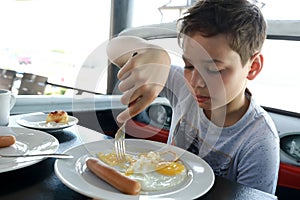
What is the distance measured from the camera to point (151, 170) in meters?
0.59

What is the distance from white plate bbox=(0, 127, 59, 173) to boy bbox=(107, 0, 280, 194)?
0.64ft

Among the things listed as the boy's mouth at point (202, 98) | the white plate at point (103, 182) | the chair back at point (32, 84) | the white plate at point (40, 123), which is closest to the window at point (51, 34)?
the chair back at point (32, 84)

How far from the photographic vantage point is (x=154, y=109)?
1.48m

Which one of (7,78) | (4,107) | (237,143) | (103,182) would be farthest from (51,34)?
(103,182)

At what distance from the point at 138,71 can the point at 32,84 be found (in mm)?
1667

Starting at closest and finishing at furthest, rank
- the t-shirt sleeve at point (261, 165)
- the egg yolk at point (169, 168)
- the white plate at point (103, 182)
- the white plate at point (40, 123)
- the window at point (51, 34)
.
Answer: the white plate at point (103, 182) → the egg yolk at point (169, 168) → the t-shirt sleeve at point (261, 165) → the white plate at point (40, 123) → the window at point (51, 34)

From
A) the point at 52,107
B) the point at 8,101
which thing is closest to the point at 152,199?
the point at 8,101

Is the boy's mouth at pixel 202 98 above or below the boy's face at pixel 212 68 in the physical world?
below

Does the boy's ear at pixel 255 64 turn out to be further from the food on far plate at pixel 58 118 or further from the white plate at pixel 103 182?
the food on far plate at pixel 58 118

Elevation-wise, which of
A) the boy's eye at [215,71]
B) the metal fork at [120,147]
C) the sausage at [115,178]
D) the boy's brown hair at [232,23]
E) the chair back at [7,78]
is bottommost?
the chair back at [7,78]

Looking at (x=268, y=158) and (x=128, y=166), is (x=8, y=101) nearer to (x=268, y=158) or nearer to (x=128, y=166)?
(x=128, y=166)

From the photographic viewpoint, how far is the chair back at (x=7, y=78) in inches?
88.1

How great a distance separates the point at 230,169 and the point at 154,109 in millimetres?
727

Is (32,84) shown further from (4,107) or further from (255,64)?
(255,64)
